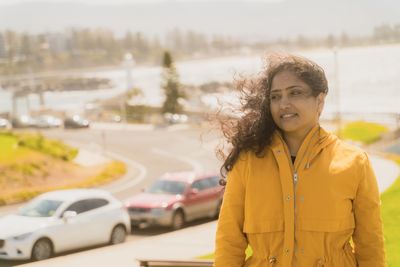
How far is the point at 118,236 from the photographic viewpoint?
13273 mm

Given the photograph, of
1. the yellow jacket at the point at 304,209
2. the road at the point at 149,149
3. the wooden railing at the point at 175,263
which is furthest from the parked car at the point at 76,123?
the yellow jacket at the point at 304,209

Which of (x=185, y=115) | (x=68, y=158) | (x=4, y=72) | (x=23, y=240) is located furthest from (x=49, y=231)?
(x=4, y=72)

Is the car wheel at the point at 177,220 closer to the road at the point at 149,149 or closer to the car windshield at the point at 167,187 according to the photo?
the car windshield at the point at 167,187

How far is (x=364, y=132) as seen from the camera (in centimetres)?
4059

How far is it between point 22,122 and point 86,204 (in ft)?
159

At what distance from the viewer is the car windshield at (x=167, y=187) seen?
51.4 ft

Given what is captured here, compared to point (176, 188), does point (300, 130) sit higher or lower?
higher

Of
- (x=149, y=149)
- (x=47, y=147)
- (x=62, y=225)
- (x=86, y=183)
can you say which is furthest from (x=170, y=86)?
(x=62, y=225)

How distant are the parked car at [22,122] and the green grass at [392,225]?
49494 millimetres

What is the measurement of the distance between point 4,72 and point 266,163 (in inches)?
5042

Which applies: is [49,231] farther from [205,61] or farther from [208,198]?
[205,61]

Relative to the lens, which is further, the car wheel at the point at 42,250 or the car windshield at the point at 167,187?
the car windshield at the point at 167,187

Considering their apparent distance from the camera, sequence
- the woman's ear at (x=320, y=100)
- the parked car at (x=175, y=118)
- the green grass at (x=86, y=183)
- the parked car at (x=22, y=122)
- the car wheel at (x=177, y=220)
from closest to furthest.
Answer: the woman's ear at (x=320, y=100), the car wheel at (x=177, y=220), the green grass at (x=86, y=183), the parked car at (x=175, y=118), the parked car at (x=22, y=122)

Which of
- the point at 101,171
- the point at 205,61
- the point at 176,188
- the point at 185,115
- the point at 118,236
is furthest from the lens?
the point at 205,61
